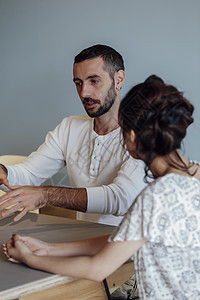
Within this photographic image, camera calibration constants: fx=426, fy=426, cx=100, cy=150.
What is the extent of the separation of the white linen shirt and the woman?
1.62ft

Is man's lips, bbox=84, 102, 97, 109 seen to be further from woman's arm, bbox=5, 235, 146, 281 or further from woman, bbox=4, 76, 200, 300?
woman's arm, bbox=5, 235, 146, 281

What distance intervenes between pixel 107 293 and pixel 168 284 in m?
0.28

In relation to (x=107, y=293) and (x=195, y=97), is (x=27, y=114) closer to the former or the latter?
(x=195, y=97)

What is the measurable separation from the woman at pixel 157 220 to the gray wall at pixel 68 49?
1160mm

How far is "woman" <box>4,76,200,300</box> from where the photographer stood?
834 millimetres

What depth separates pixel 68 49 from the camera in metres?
2.58

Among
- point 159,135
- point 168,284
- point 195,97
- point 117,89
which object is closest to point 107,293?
point 168,284

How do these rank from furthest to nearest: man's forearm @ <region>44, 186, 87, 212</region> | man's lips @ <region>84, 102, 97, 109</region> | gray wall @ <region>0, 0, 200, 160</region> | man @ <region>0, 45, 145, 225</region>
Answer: gray wall @ <region>0, 0, 200, 160</region> < man's lips @ <region>84, 102, 97, 109</region> < man @ <region>0, 45, 145, 225</region> < man's forearm @ <region>44, 186, 87, 212</region>

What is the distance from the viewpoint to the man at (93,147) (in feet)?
5.18

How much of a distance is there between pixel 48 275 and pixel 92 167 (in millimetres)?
834

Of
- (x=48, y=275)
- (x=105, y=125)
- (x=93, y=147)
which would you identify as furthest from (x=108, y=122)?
(x=48, y=275)

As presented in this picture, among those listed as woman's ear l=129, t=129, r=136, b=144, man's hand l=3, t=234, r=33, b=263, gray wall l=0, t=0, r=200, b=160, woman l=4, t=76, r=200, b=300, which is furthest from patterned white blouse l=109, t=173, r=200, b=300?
gray wall l=0, t=0, r=200, b=160

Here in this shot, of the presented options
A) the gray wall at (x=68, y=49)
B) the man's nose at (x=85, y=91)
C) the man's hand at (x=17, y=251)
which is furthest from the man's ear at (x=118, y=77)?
the man's hand at (x=17, y=251)

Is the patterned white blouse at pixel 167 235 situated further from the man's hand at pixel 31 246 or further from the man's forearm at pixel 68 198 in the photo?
the man's forearm at pixel 68 198
